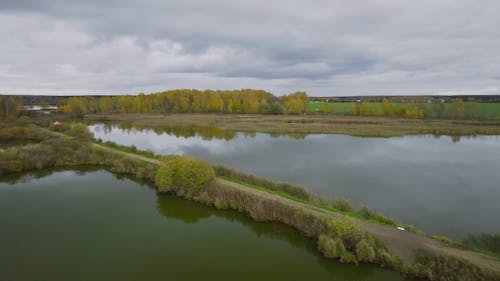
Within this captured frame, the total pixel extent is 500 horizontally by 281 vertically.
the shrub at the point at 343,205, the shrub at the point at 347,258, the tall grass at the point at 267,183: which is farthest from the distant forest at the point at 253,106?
the shrub at the point at 347,258

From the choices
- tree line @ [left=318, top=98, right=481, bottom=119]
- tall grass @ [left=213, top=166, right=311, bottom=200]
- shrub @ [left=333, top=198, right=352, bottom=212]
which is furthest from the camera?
tree line @ [left=318, top=98, right=481, bottom=119]

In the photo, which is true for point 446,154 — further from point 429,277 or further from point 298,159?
point 429,277

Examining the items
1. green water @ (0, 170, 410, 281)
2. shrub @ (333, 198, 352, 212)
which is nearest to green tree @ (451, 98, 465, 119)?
shrub @ (333, 198, 352, 212)

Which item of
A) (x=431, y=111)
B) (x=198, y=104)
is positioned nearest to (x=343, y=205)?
(x=431, y=111)

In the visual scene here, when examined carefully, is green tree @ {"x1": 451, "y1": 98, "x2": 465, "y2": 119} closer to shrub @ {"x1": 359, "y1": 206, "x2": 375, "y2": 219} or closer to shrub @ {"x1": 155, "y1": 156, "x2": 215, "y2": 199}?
shrub @ {"x1": 359, "y1": 206, "x2": 375, "y2": 219}

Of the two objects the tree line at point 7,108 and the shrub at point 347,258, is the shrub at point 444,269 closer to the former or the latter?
the shrub at point 347,258

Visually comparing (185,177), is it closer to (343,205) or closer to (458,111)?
(343,205)
